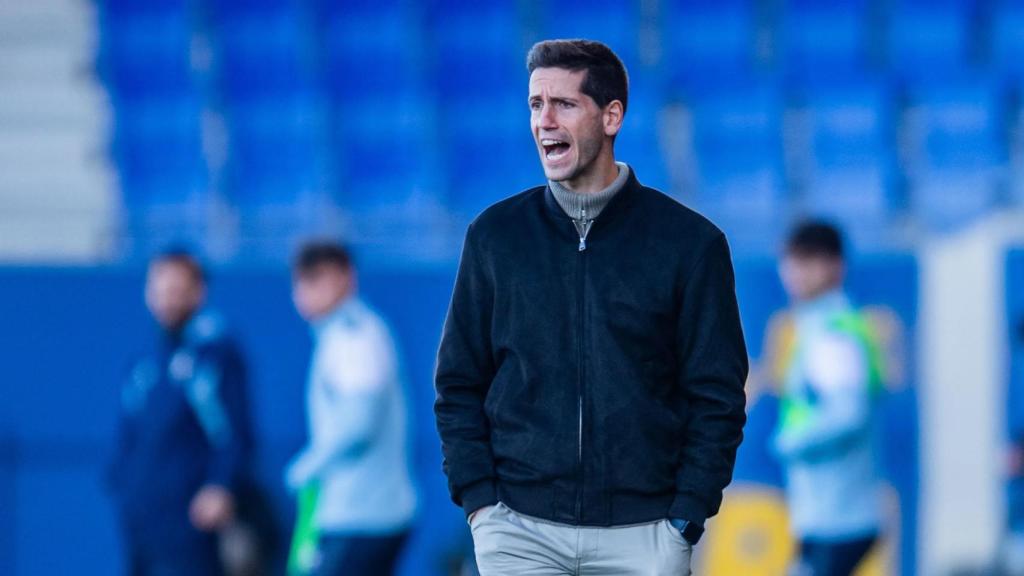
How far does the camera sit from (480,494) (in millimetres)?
3684

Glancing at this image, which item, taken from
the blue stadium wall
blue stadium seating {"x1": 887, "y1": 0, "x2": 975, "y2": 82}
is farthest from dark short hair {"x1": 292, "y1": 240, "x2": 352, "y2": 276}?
blue stadium seating {"x1": 887, "y1": 0, "x2": 975, "y2": 82}

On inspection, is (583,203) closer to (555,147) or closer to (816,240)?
(555,147)

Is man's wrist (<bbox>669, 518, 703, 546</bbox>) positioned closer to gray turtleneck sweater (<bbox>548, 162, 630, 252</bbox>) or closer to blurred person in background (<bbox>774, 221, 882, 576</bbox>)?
gray turtleneck sweater (<bbox>548, 162, 630, 252</bbox>)

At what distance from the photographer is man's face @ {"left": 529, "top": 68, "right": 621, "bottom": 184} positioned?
12.0 ft

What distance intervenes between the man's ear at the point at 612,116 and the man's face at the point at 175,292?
161 inches

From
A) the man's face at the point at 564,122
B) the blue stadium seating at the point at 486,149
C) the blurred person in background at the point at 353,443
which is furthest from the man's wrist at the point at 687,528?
the blue stadium seating at the point at 486,149

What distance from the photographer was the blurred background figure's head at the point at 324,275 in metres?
6.88

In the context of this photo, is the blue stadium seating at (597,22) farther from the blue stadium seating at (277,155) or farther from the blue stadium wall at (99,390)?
the blue stadium wall at (99,390)

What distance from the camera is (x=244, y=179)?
11.8 m

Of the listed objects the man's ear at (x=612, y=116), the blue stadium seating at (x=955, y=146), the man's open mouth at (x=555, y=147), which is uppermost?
the man's ear at (x=612, y=116)

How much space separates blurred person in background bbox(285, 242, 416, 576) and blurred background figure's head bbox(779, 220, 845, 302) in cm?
179

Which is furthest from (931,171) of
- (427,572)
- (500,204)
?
(500,204)

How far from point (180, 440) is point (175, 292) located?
2.27 ft

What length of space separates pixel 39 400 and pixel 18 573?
100cm
